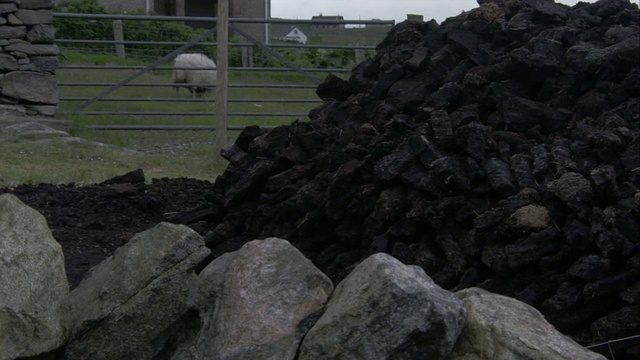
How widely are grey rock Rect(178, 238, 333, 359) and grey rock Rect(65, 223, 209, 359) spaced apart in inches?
5.5

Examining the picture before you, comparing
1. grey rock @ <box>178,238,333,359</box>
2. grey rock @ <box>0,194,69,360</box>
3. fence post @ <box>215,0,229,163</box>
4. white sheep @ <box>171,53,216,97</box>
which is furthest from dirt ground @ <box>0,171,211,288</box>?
white sheep @ <box>171,53,216,97</box>

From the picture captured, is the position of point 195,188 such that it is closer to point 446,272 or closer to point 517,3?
point 517,3

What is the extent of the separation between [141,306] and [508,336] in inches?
55.8

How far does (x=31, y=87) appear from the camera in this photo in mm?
12656

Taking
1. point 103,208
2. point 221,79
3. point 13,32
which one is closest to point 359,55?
point 221,79

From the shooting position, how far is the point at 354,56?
50.4ft

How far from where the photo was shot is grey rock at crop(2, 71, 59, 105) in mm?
12523

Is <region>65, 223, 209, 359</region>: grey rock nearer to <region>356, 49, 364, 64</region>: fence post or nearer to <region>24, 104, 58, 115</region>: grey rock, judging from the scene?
<region>24, 104, 58, 115</region>: grey rock

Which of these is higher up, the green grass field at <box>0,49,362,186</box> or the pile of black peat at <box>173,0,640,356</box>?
the pile of black peat at <box>173,0,640,356</box>

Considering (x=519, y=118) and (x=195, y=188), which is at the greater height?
(x=519, y=118)

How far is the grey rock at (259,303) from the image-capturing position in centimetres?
357

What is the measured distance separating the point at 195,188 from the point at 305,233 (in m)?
2.81

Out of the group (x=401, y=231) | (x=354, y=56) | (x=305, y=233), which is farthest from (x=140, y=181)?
(x=354, y=56)

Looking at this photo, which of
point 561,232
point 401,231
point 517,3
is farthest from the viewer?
point 517,3
